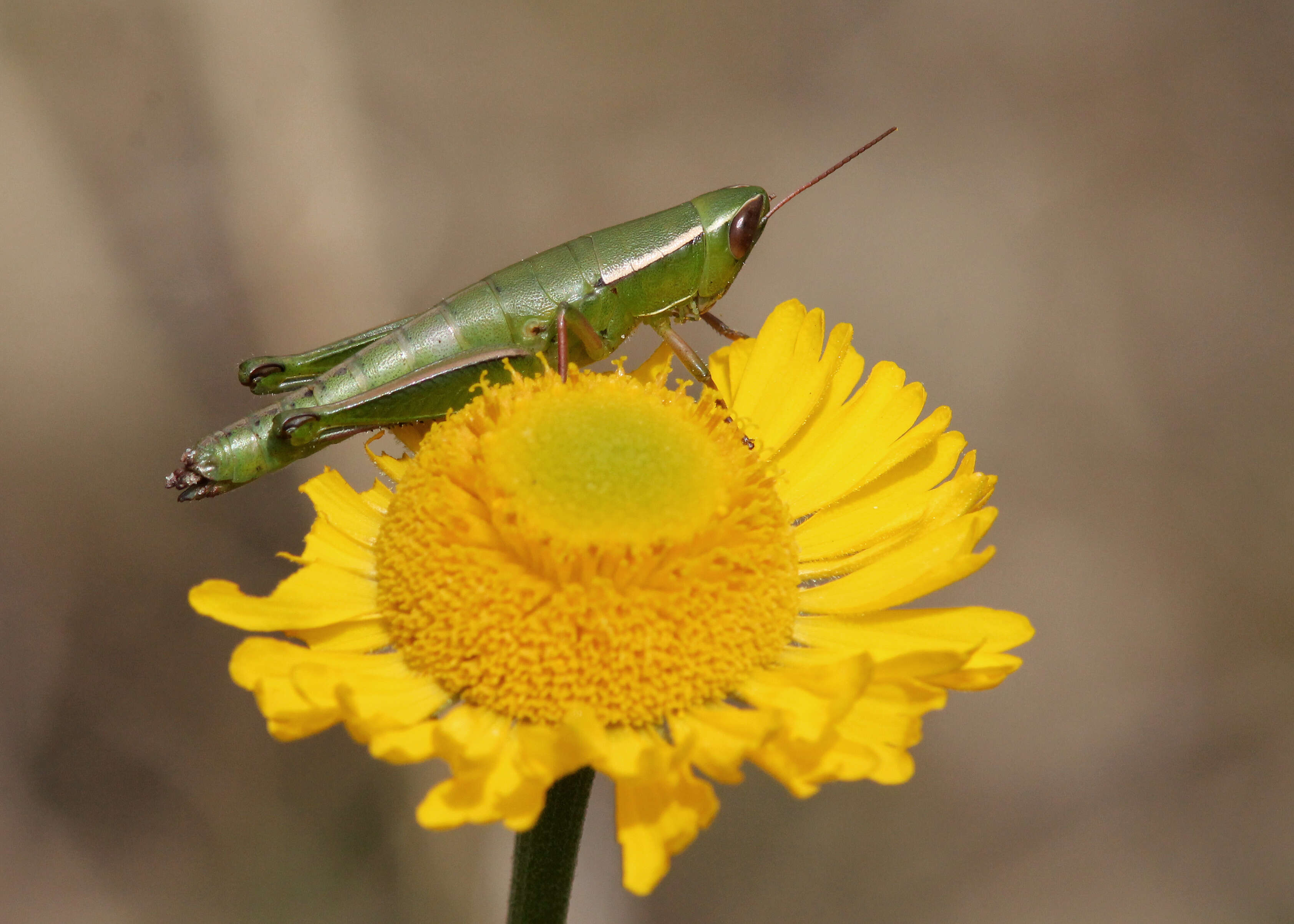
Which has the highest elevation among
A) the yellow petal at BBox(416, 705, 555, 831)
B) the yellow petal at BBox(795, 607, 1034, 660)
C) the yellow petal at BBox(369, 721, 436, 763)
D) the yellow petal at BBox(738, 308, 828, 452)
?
the yellow petal at BBox(738, 308, 828, 452)

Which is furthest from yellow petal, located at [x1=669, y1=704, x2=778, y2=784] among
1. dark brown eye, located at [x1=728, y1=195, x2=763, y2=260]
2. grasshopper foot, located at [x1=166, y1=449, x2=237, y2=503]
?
dark brown eye, located at [x1=728, y1=195, x2=763, y2=260]

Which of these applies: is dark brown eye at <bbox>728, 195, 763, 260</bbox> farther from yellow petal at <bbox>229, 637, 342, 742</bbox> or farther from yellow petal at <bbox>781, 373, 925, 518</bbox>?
yellow petal at <bbox>229, 637, 342, 742</bbox>

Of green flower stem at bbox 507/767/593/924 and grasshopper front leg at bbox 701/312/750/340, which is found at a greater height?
grasshopper front leg at bbox 701/312/750/340

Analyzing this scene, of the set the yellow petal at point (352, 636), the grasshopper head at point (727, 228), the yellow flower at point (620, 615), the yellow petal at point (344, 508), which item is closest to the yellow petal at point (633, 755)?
the yellow flower at point (620, 615)

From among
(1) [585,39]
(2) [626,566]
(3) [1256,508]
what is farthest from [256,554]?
(3) [1256,508]

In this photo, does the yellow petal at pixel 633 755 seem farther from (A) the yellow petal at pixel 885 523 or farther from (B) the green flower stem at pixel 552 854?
(A) the yellow petal at pixel 885 523

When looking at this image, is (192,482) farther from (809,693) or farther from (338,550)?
(809,693)
